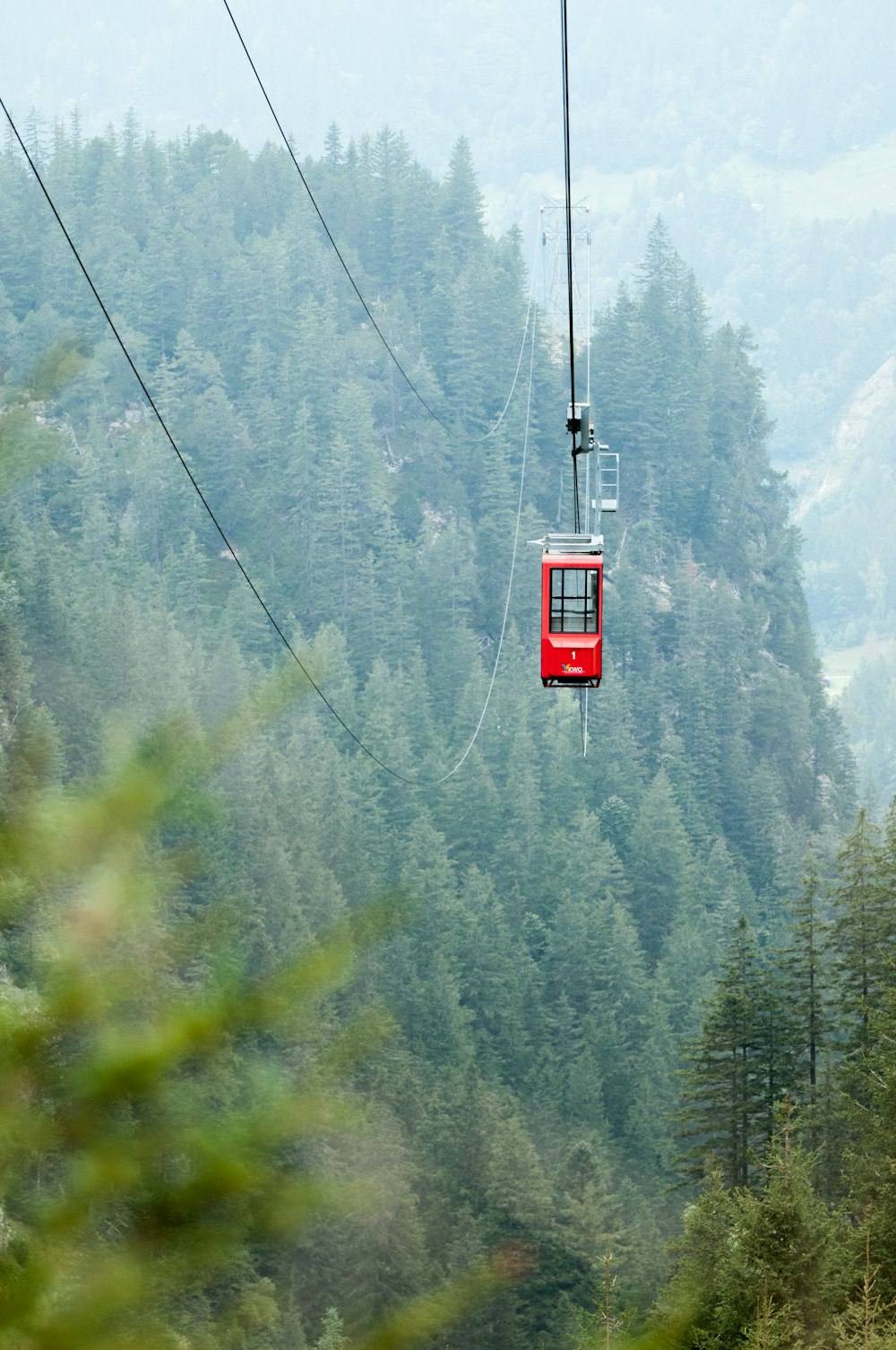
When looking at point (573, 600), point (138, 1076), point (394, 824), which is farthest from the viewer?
Result: point (394, 824)

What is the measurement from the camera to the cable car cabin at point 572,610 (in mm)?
21969

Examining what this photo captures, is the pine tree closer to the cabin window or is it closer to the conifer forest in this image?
the conifer forest

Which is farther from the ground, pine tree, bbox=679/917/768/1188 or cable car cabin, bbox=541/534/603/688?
cable car cabin, bbox=541/534/603/688

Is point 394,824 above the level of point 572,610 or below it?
below

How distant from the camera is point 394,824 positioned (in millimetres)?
73875

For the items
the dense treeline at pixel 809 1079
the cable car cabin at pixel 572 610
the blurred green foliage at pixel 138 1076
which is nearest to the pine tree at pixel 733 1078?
the dense treeline at pixel 809 1079

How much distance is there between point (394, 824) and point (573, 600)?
51.9 m

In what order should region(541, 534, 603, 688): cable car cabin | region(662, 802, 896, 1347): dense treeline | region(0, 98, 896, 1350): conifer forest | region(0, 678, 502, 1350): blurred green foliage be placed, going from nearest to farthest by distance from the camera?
region(0, 678, 502, 1350): blurred green foliage → region(0, 98, 896, 1350): conifer forest → region(541, 534, 603, 688): cable car cabin → region(662, 802, 896, 1347): dense treeline

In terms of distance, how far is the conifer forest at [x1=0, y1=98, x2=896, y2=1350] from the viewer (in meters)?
1.74

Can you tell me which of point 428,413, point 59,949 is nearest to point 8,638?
point 59,949

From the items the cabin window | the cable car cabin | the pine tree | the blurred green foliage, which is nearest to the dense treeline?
the pine tree

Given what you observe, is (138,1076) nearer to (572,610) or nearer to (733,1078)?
(572,610)

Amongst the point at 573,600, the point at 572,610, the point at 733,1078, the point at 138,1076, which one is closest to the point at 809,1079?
the point at 733,1078

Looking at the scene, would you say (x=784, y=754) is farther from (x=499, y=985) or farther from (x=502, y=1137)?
(x=502, y=1137)
